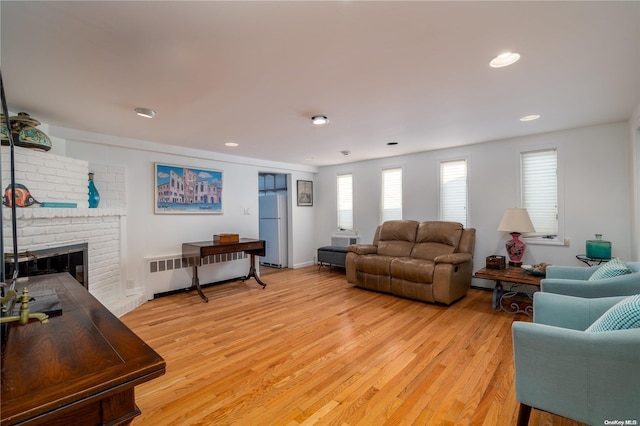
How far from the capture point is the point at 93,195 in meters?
3.53

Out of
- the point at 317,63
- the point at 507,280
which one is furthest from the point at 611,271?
the point at 317,63

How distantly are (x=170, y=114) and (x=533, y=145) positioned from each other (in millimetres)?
4473

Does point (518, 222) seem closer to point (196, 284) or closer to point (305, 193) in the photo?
point (305, 193)

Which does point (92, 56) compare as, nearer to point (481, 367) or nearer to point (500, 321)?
point (481, 367)

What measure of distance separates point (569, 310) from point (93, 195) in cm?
472

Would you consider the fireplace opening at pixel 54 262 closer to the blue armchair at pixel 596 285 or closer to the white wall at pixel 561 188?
the blue armchair at pixel 596 285

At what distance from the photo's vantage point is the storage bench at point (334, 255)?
18.0 ft

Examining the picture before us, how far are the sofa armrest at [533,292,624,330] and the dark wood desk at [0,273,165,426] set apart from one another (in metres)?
2.26

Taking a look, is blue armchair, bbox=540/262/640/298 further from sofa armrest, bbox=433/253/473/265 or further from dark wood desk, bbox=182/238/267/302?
dark wood desk, bbox=182/238/267/302

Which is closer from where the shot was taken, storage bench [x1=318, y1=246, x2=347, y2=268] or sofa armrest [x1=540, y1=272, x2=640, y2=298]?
Answer: sofa armrest [x1=540, y1=272, x2=640, y2=298]

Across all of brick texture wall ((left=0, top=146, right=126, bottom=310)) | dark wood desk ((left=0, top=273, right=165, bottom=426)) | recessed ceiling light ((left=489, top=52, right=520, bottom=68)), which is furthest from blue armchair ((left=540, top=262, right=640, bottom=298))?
brick texture wall ((left=0, top=146, right=126, bottom=310))

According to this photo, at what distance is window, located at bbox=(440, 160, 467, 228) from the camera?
14.9ft

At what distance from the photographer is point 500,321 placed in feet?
10.2

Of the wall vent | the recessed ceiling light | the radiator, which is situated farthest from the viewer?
the wall vent
